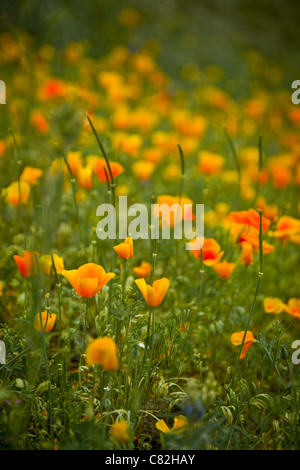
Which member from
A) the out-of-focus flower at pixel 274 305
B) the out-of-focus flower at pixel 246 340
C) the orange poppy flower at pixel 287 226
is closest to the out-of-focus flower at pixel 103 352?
the out-of-focus flower at pixel 246 340

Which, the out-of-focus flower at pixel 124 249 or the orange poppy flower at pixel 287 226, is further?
the orange poppy flower at pixel 287 226

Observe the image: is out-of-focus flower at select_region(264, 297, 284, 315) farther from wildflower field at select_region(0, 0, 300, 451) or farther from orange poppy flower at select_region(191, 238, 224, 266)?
orange poppy flower at select_region(191, 238, 224, 266)

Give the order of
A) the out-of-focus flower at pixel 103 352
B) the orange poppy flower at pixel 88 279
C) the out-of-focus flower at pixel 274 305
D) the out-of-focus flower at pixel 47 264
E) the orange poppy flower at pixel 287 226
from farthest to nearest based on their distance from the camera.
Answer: the orange poppy flower at pixel 287 226, the out-of-focus flower at pixel 274 305, the out-of-focus flower at pixel 47 264, the orange poppy flower at pixel 88 279, the out-of-focus flower at pixel 103 352

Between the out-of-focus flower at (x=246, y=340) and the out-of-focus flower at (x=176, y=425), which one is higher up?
the out-of-focus flower at (x=246, y=340)

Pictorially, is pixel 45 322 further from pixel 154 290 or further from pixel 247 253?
pixel 247 253

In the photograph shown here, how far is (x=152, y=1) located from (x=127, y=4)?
78cm

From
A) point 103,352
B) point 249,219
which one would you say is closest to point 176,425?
point 103,352

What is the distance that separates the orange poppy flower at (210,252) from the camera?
122 cm

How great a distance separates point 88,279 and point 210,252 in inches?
18.1

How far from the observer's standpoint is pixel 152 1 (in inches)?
230

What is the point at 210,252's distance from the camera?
4.15ft

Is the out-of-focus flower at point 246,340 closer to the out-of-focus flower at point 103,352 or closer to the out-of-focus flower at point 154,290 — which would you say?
the out-of-focus flower at point 154,290

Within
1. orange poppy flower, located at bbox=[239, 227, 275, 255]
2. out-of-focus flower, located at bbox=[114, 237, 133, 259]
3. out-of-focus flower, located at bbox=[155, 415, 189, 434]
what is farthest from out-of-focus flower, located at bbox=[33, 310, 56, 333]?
orange poppy flower, located at bbox=[239, 227, 275, 255]

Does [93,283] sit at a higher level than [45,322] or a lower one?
higher
